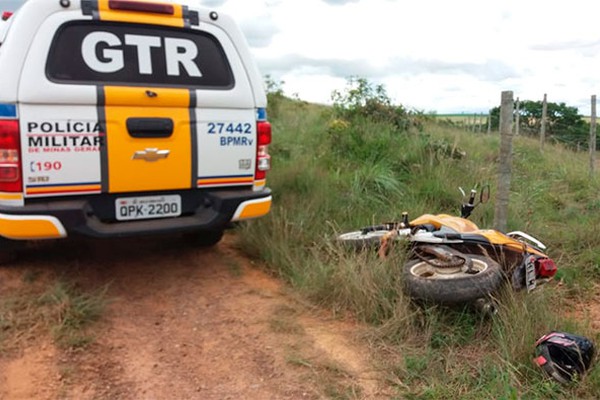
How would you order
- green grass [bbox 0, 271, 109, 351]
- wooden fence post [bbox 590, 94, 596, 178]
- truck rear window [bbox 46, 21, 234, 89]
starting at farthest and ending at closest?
1. wooden fence post [bbox 590, 94, 596, 178]
2. truck rear window [bbox 46, 21, 234, 89]
3. green grass [bbox 0, 271, 109, 351]

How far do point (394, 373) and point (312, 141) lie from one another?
5.50 meters

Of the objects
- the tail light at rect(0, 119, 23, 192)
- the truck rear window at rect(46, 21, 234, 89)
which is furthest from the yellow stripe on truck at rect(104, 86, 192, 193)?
the tail light at rect(0, 119, 23, 192)

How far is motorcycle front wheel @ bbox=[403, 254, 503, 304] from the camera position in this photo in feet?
10.7

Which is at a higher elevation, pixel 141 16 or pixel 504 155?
pixel 141 16

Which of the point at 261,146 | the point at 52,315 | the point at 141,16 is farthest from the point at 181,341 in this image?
the point at 141,16

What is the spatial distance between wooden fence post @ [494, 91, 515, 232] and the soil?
166 centimetres

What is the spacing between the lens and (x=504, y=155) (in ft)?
13.9

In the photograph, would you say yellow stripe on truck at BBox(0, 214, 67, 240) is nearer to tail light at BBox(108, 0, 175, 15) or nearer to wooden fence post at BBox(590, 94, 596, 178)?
tail light at BBox(108, 0, 175, 15)

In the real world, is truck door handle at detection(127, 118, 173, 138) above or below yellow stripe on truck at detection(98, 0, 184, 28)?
below

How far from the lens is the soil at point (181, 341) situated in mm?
2881

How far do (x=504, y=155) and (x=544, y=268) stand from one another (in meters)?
1.04

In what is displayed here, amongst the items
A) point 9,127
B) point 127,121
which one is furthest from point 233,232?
point 9,127

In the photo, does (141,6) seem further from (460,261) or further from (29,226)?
(460,261)

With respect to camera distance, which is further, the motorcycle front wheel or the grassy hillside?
the motorcycle front wheel
